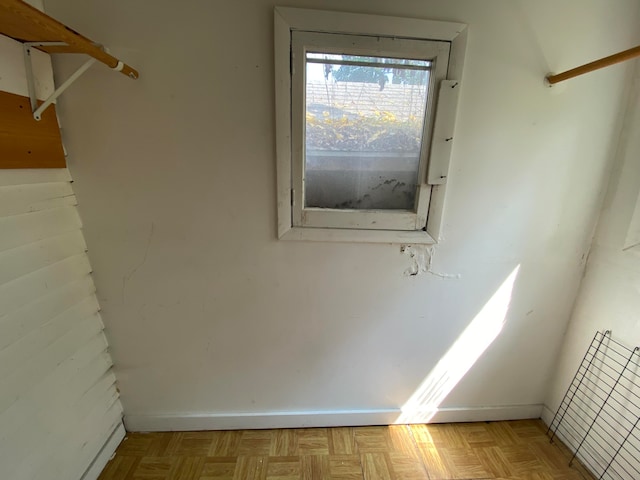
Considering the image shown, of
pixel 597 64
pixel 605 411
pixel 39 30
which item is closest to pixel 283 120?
pixel 39 30

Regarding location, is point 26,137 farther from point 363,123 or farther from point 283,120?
point 363,123

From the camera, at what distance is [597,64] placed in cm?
97

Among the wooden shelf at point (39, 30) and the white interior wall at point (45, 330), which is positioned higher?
the wooden shelf at point (39, 30)

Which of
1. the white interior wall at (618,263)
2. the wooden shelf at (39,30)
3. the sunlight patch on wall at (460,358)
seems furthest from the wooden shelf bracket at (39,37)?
Result: the white interior wall at (618,263)

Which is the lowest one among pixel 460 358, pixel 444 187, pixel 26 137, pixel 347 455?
pixel 347 455

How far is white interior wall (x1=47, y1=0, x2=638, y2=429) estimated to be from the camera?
1065 millimetres

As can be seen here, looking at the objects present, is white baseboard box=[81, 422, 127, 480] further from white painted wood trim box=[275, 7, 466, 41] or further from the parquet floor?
white painted wood trim box=[275, 7, 466, 41]

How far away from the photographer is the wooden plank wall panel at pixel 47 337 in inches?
35.4

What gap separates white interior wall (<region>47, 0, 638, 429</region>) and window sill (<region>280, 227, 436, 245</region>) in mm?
47

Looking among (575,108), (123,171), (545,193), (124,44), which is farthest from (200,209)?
(575,108)

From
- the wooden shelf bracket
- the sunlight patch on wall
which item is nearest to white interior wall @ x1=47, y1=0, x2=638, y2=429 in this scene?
the sunlight patch on wall

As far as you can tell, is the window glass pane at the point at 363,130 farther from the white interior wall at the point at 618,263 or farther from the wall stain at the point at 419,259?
the white interior wall at the point at 618,263

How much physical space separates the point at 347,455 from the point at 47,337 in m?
1.38

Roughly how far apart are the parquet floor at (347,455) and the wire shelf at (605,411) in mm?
103
